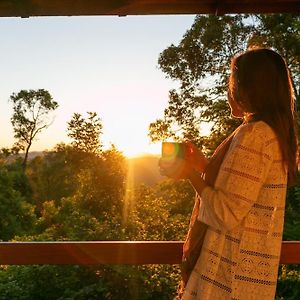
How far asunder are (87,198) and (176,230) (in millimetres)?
1276

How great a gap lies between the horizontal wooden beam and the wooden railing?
2.52 feet

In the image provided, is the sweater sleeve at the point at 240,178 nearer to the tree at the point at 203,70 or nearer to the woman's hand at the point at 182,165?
the woman's hand at the point at 182,165

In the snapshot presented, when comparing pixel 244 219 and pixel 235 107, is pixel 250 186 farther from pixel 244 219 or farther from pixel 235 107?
pixel 235 107

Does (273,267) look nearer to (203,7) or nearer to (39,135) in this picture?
(203,7)

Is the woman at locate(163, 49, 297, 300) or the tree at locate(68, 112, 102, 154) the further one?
the tree at locate(68, 112, 102, 154)

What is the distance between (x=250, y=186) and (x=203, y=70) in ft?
33.8

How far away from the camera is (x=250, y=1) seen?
1.92 metres

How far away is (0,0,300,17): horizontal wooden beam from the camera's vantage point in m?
1.84

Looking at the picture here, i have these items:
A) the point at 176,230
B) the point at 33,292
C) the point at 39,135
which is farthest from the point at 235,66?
the point at 39,135

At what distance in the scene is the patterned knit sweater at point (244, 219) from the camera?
1.38 m

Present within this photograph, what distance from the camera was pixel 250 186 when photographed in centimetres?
138

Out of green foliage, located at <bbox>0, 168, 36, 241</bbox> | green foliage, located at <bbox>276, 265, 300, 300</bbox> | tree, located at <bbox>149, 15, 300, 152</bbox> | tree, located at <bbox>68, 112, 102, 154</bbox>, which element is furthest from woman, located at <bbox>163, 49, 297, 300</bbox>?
green foliage, located at <bbox>0, 168, 36, 241</bbox>

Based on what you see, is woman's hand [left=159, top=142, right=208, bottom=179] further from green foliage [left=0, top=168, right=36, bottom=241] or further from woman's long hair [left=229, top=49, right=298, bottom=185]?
green foliage [left=0, top=168, right=36, bottom=241]

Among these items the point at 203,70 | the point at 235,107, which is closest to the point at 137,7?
the point at 235,107
